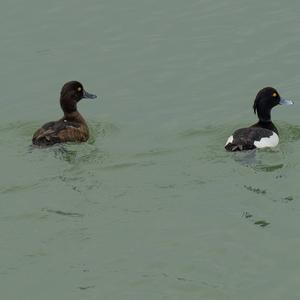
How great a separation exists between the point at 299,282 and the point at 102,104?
31.3 ft

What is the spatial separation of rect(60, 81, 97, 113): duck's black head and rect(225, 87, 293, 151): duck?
3482 millimetres

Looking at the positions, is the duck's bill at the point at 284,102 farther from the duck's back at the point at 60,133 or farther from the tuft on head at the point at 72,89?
the tuft on head at the point at 72,89

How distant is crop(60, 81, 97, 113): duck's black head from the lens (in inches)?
754

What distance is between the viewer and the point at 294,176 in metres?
15.6

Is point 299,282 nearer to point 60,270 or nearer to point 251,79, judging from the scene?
point 60,270

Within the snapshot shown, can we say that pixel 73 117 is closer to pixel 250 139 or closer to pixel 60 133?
pixel 60 133

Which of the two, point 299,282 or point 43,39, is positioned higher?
point 43,39

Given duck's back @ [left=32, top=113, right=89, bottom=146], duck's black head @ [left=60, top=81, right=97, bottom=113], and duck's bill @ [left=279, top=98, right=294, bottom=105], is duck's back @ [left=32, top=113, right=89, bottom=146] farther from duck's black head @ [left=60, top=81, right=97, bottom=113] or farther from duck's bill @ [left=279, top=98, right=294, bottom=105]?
duck's bill @ [left=279, top=98, right=294, bottom=105]

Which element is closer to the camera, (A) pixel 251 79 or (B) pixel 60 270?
(B) pixel 60 270

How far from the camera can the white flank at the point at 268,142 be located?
1703 centimetres

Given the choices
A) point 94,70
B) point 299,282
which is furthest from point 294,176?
point 94,70

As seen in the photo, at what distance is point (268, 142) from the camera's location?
17312 millimetres

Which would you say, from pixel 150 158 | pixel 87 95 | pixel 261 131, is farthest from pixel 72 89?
pixel 261 131

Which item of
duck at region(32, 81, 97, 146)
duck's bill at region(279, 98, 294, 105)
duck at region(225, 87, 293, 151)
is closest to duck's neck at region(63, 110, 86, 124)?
duck at region(32, 81, 97, 146)
